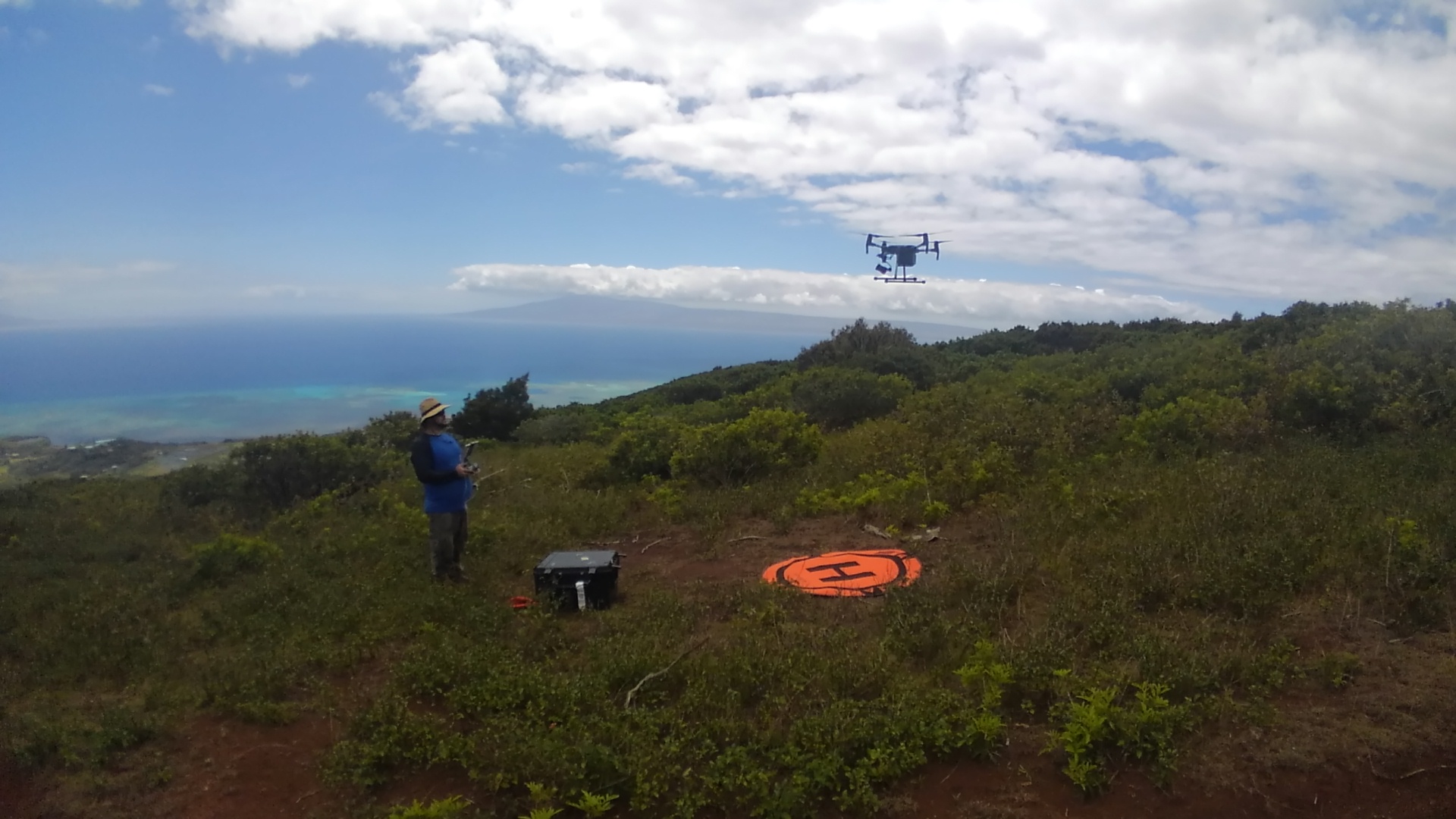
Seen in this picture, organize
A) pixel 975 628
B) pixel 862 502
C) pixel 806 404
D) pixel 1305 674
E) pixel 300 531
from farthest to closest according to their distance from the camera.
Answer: pixel 806 404
pixel 300 531
pixel 862 502
pixel 975 628
pixel 1305 674

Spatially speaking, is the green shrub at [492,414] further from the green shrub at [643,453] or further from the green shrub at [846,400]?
the green shrub at [643,453]

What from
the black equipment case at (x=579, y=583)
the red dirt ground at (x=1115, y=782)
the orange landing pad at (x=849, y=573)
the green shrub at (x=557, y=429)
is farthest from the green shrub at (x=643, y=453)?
the red dirt ground at (x=1115, y=782)

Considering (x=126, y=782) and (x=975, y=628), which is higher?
(x=975, y=628)

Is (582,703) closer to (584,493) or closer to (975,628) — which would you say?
(975,628)

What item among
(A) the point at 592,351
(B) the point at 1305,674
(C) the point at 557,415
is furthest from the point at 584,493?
(A) the point at 592,351

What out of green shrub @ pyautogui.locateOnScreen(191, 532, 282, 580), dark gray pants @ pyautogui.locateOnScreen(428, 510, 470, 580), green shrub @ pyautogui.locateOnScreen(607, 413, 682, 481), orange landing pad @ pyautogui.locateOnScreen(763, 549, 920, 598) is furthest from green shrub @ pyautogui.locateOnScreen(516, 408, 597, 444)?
orange landing pad @ pyautogui.locateOnScreen(763, 549, 920, 598)

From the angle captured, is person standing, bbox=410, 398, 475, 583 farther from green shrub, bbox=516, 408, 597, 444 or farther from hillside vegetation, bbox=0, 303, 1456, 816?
green shrub, bbox=516, 408, 597, 444

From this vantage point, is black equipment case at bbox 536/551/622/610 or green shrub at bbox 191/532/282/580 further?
green shrub at bbox 191/532/282/580
